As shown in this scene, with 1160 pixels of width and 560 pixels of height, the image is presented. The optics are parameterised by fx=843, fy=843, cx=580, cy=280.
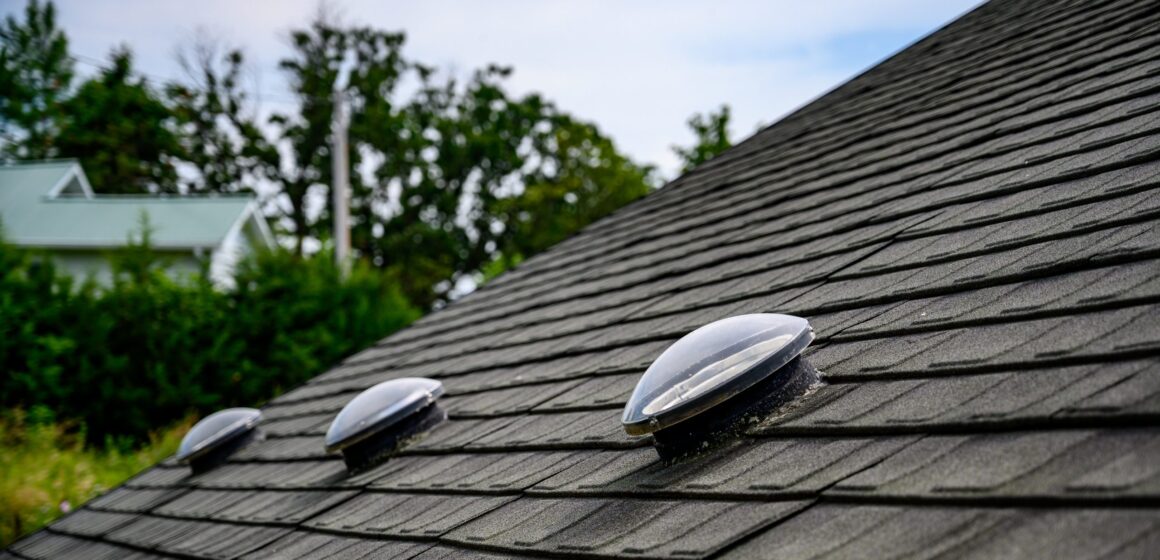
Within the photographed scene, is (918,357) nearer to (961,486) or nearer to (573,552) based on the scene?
(961,486)

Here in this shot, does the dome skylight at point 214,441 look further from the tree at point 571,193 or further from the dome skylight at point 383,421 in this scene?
the tree at point 571,193

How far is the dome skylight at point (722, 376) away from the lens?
172 cm

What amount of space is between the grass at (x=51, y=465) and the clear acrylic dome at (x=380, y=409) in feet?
19.7

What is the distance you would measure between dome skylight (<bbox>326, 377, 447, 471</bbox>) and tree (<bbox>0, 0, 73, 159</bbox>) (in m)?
30.6

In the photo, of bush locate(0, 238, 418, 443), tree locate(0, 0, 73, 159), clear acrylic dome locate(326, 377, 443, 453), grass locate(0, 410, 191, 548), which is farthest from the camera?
tree locate(0, 0, 73, 159)

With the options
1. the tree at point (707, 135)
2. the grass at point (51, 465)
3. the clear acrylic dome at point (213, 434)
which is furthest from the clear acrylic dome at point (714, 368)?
the tree at point (707, 135)

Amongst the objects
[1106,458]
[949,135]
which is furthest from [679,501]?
[949,135]

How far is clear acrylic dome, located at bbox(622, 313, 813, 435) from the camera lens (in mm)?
1718

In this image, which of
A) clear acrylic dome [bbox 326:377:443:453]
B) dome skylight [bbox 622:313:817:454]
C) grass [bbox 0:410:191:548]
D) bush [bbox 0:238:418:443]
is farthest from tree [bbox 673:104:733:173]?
dome skylight [bbox 622:313:817:454]

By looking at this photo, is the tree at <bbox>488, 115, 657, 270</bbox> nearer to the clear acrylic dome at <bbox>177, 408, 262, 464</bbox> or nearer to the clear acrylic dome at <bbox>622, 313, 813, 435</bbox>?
the clear acrylic dome at <bbox>177, 408, 262, 464</bbox>

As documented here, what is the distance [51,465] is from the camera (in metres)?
9.68

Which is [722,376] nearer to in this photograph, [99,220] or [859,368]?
[859,368]

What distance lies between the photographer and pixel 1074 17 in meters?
3.93

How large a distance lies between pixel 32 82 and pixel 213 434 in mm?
36850
